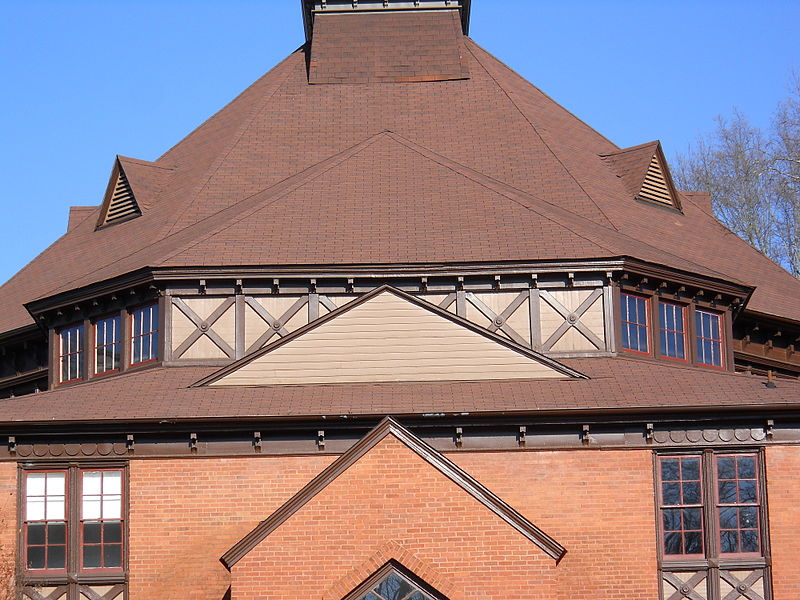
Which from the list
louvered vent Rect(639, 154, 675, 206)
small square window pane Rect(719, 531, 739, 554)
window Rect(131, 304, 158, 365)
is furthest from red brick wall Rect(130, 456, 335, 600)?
louvered vent Rect(639, 154, 675, 206)

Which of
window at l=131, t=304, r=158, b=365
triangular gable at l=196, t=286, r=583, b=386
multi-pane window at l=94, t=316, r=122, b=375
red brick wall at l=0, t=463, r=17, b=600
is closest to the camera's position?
red brick wall at l=0, t=463, r=17, b=600

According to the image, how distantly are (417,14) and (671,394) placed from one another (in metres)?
14.9

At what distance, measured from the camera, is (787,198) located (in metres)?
46.7

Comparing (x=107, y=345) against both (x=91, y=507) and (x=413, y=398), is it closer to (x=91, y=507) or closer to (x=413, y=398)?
(x=91, y=507)

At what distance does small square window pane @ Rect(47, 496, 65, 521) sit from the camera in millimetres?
22422

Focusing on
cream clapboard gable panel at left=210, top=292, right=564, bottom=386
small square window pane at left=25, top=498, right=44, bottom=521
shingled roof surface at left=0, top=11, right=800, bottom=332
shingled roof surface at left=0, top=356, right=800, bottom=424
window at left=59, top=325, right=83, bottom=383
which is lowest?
small square window pane at left=25, top=498, right=44, bottom=521

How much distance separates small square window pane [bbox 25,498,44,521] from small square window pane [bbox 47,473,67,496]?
232 mm

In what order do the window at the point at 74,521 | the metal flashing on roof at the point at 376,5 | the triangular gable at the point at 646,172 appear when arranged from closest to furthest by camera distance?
the window at the point at 74,521, the triangular gable at the point at 646,172, the metal flashing on roof at the point at 376,5

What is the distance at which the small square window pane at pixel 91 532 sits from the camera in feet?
73.4

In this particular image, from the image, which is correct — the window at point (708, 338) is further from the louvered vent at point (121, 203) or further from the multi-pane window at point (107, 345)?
the louvered vent at point (121, 203)

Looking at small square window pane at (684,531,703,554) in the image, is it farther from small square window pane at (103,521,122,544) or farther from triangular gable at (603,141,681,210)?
triangular gable at (603,141,681,210)

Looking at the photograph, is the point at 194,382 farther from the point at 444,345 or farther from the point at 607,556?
the point at 607,556

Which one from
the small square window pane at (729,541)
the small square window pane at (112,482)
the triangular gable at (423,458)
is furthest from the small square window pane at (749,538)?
the small square window pane at (112,482)

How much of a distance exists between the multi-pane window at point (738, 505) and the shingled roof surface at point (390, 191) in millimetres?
4413
